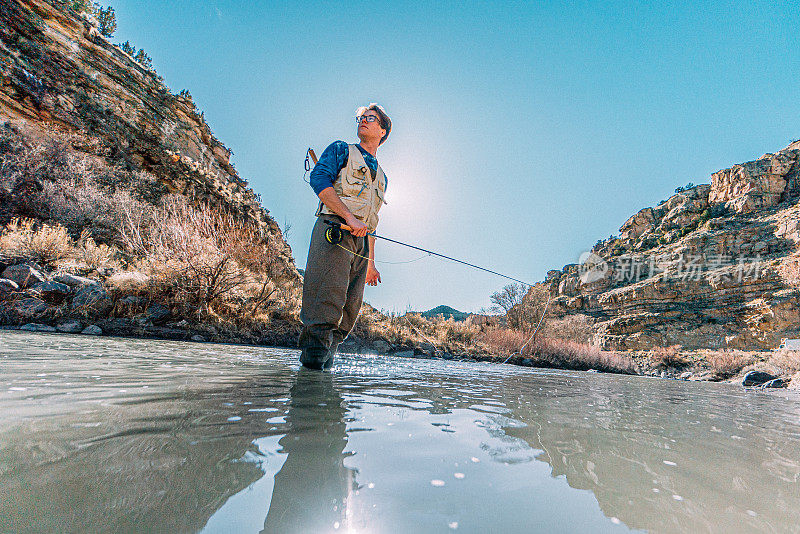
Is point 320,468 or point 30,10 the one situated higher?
point 30,10

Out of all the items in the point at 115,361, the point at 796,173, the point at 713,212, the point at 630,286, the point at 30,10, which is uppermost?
the point at 796,173

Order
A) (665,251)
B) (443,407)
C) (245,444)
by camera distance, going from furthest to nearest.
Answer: (665,251), (443,407), (245,444)

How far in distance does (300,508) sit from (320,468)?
164 mm

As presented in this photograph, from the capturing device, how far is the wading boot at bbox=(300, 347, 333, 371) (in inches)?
102

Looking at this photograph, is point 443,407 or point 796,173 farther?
point 796,173

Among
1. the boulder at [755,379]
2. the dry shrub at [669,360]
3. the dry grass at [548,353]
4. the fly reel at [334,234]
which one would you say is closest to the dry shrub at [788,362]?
the boulder at [755,379]

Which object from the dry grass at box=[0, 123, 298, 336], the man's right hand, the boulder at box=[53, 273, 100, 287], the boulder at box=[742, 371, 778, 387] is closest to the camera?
the man's right hand

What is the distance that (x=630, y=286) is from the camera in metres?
36.6

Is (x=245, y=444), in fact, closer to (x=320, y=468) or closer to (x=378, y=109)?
(x=320, y=468)

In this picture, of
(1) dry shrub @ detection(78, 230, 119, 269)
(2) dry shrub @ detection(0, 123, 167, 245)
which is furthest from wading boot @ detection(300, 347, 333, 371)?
(2) dry shrub @ detection(0, 123, 167, 245)

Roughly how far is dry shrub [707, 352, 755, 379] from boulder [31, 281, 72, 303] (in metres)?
20.8

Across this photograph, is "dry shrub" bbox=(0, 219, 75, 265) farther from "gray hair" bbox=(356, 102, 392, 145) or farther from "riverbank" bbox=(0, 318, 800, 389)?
"gray hair" bbox=(356, 102, 392, 145)

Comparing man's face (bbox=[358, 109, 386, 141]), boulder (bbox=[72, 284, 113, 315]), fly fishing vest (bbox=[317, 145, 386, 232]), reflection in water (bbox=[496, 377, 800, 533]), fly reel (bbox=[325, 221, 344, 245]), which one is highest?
man's face (bbox=[358, 109, 386, 141])

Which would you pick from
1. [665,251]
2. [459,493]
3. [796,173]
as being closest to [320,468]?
[459,493]
